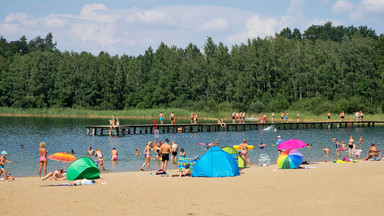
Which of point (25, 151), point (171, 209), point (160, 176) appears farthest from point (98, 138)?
point (171, 209)

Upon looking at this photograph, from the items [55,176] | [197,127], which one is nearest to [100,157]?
[55,176]

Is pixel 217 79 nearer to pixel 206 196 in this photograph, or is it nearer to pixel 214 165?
pixel 214 165

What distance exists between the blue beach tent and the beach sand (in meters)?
0.56

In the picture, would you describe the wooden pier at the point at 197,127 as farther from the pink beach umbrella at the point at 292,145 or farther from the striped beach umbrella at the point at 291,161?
the striped beach umbrella at the point at 291,161

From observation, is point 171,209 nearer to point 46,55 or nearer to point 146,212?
point 146,212

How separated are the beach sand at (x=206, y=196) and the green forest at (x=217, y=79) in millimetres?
54782

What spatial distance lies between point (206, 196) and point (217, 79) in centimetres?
7291

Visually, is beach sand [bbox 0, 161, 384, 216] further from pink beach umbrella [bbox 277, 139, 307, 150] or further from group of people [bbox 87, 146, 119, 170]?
pink beach umbrella [bbox 277, 139, 307, 150]

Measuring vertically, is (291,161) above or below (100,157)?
above

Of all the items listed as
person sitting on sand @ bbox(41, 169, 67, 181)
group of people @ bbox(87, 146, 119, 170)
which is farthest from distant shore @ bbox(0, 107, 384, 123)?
person sitting on sand @ bbox(41, 169, 67, 181)

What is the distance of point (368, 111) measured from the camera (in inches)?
2707

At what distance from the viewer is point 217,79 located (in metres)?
86.8

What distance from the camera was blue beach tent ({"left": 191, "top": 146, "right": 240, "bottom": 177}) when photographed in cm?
1836

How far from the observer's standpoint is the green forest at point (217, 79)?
2884 inches
